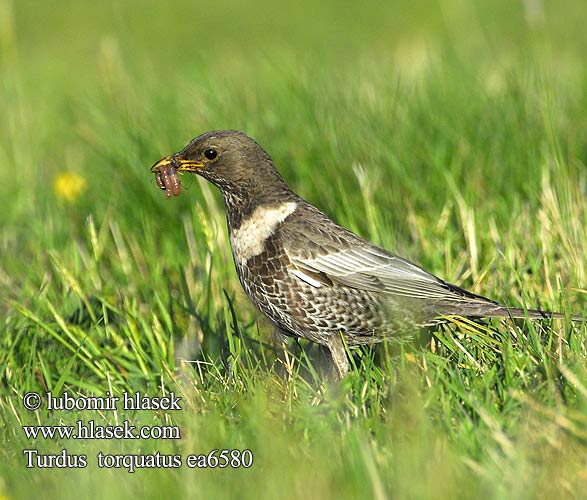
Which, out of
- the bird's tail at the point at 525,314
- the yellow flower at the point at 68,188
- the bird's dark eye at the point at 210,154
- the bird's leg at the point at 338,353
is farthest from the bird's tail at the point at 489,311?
the yellow flower at the point at 68,188

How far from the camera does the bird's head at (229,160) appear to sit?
16.2 ft

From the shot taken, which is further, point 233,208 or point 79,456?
point 233,208

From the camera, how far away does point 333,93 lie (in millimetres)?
7309

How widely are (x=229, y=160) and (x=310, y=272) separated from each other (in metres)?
0.79

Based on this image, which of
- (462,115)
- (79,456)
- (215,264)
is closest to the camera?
(79,456)

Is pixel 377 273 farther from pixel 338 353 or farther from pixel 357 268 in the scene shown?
pixel 338 353

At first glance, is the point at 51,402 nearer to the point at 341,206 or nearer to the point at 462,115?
the point at 341,206

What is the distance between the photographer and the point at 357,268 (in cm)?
477

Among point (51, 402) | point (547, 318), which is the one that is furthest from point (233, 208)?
point (547, 318)

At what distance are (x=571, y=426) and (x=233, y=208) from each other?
2.32 m

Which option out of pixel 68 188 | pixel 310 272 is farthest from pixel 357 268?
pixel 68 188

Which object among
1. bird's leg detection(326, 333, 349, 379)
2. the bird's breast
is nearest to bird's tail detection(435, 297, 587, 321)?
bird's leg detection(326, 333, 349, 379)

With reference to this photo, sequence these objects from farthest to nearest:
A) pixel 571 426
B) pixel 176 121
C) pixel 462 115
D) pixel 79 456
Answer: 1. pixel 176 121
2. pixel 462 115
3. pixel 79 456
4. pixel 571 426

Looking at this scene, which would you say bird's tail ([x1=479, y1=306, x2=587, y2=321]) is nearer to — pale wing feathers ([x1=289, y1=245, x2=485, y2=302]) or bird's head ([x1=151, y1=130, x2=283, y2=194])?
pale wing feathers ([x1=289, y1=245, x2=485, y2=302])
